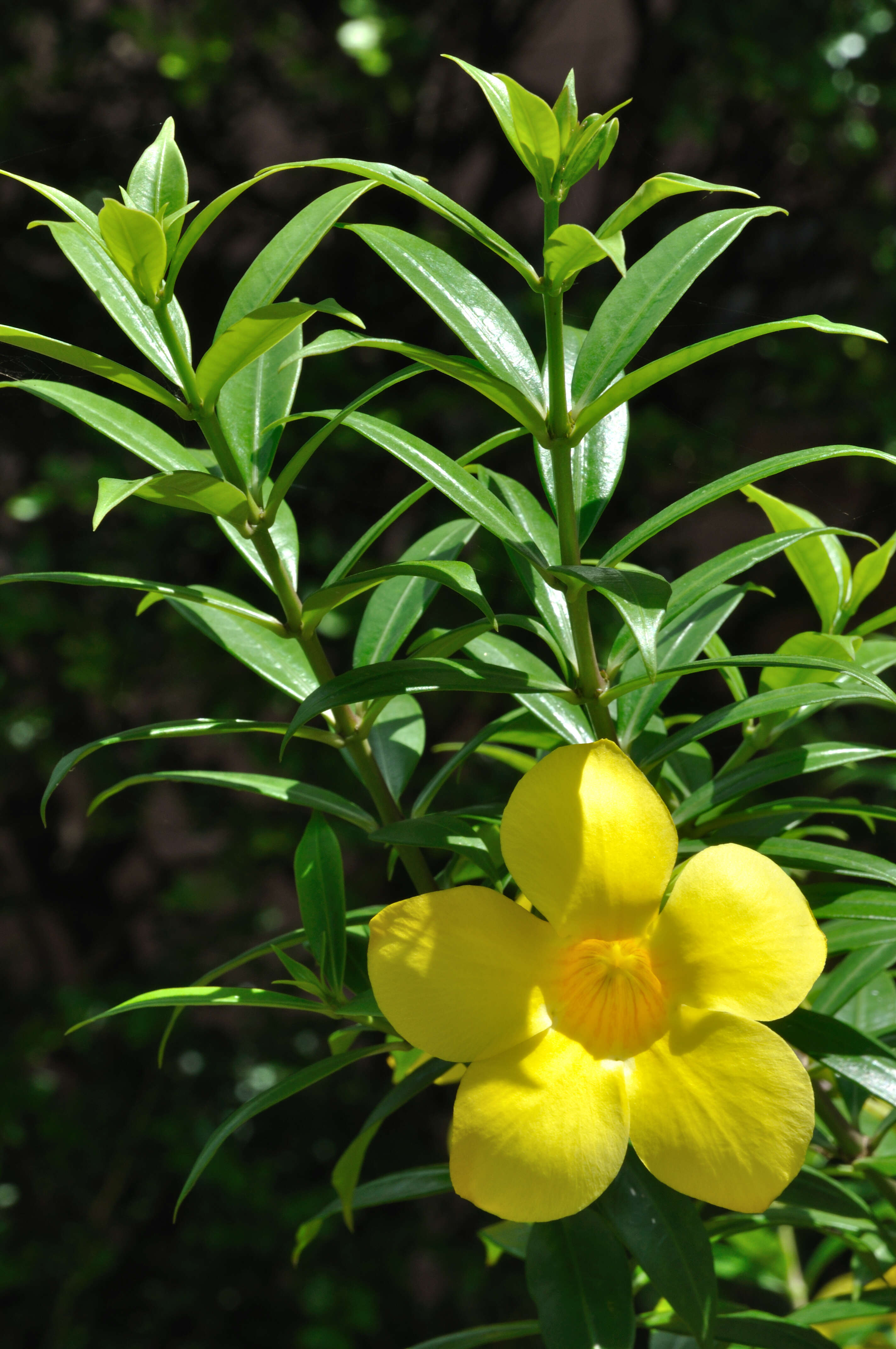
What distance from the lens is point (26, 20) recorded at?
171 centimetres

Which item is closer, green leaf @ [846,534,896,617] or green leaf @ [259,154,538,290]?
green leaf @ [259,154,538,290]

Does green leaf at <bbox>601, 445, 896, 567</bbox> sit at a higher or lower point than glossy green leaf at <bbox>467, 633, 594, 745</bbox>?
higher

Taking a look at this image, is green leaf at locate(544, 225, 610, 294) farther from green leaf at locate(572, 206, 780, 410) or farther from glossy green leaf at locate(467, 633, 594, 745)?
glossy green leaf at locate(467, 633, 594, 745)

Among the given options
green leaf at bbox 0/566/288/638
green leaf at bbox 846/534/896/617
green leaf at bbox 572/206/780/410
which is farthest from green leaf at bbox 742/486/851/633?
green leaf at bbox 0/566/288/638

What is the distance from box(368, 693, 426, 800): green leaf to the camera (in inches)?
21.5

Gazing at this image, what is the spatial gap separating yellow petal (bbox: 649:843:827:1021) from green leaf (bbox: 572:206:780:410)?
0.55ft

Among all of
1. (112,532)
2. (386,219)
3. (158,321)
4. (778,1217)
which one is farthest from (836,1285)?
(386,219)

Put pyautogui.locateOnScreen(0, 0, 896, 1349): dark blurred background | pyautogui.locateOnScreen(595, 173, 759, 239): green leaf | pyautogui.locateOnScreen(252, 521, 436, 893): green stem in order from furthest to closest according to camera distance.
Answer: pyautogui.locateOnScreen(0, 0, 896, 1349): dark blurred background
pyautogui.locateOnScreen(252, 521, 436, 893): green stem
pyautogui.locateOnScreen(595, 173, 759, 239): green leaf

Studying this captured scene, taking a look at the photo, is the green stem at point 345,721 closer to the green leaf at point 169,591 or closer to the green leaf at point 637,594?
the green leaf at point 169,591

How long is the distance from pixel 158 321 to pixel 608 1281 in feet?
1.35

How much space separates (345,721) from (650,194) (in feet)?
0.80

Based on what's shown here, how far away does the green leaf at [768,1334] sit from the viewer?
492mm

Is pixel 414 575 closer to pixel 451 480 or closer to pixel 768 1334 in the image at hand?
pixel 451 480

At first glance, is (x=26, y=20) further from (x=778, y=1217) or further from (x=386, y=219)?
(x=778, y=1217)
